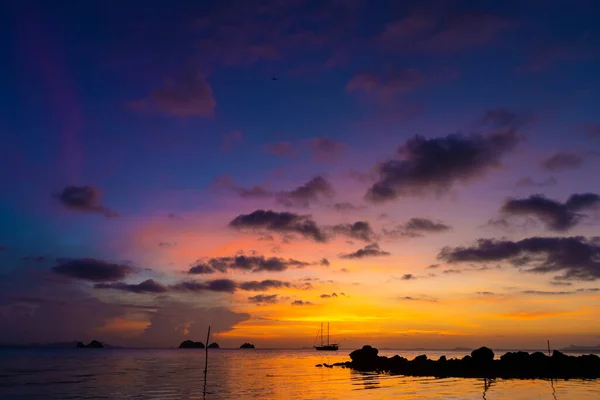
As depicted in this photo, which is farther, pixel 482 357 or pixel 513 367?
pixel 482 357

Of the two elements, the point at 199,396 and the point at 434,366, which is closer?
the point at 199,396

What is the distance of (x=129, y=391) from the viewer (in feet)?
230

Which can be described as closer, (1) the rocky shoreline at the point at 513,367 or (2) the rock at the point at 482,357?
(1) the rocky shoreline at the point at 513,367

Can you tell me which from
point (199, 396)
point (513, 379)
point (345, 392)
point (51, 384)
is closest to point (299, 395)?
point (345, 392)

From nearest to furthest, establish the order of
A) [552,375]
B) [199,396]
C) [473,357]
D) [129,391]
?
1. [199,396]
2. [129,391]
3. [552,375]
4. [473,357]

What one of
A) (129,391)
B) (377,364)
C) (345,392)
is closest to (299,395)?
(345,392)

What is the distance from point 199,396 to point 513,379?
57.1 metres

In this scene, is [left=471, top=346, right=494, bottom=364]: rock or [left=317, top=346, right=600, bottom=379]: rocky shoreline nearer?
[left=317, top=346, right=600, bottom=379]: rocky shoreline

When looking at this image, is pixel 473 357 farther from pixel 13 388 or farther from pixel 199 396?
pixel 13 388

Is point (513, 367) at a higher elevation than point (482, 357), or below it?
below

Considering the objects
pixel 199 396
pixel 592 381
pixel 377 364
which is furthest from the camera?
pixel 377 364

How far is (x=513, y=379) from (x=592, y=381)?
1238cm

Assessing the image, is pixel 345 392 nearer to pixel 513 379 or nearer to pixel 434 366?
pixel 513 379

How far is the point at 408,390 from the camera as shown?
64812mm
